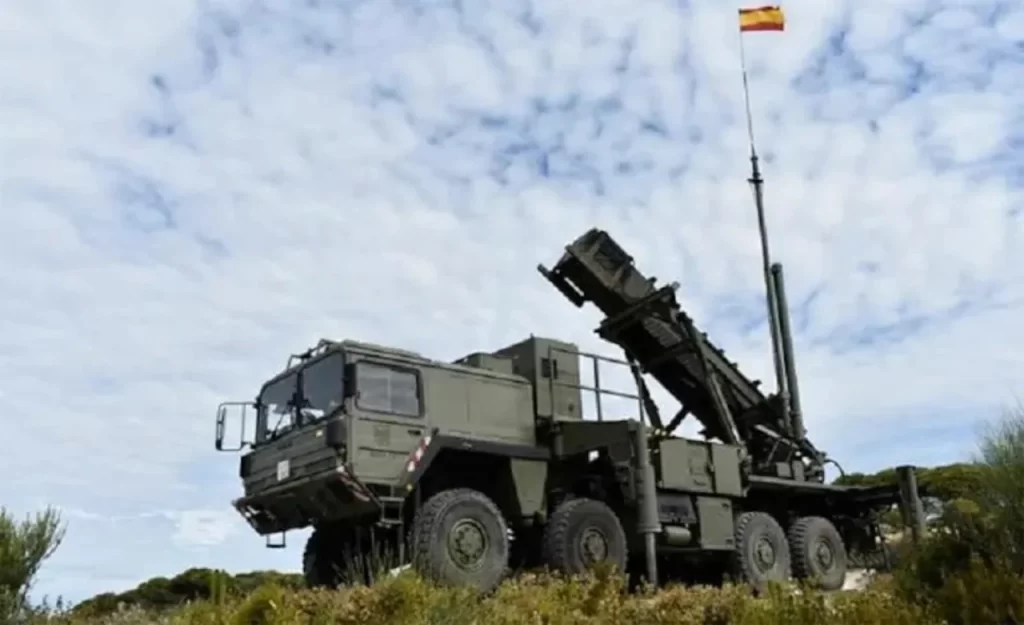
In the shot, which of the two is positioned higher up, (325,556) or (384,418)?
(384,418)

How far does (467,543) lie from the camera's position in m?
11.0

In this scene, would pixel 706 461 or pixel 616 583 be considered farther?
pixel 706 461

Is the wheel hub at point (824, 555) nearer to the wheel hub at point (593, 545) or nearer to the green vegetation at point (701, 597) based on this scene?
the wheel hub at point (593, 545)

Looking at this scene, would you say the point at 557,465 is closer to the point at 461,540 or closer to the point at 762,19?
the point at 461,540

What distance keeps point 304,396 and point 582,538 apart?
3.69 metres

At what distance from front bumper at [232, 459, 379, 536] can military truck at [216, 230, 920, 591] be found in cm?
2

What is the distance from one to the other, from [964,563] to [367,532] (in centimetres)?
624

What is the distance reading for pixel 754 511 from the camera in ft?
50.1

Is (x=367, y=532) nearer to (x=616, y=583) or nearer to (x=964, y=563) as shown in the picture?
(x=616, y=583)

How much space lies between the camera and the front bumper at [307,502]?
10461 mm

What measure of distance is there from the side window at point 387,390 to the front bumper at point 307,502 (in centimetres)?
87

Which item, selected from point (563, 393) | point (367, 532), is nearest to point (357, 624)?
point (367, 532)

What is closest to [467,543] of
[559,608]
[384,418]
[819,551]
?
[384,418]

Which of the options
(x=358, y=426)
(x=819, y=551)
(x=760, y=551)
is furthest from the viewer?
(x=819, y=551)
